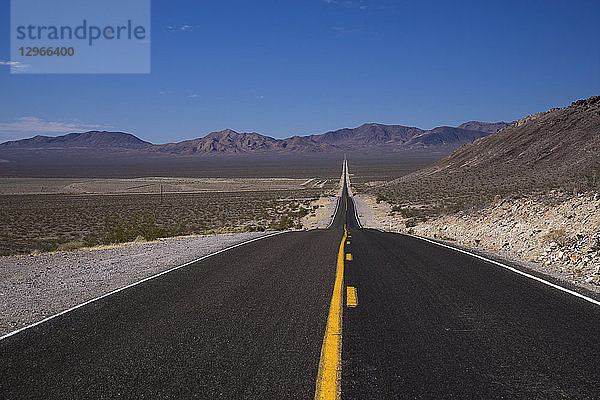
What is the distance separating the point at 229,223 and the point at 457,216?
21543 millimetres

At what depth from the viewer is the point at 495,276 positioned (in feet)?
29.6

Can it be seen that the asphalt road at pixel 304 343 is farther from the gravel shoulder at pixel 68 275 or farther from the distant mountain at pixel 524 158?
the distant mountain at pixel 524 158

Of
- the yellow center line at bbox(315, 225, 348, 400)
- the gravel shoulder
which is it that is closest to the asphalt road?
the yellow center line at bbox(315, 225, 348, 400)

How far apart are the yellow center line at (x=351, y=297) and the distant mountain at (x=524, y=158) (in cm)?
3937

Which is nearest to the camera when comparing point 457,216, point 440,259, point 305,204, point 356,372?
point 356,372

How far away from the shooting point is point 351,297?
280 inches

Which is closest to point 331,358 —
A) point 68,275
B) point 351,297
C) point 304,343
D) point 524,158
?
point 304,343

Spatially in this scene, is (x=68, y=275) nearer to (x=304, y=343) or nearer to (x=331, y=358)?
(x=304, y=343)

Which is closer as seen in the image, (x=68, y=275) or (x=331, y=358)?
(x=331, y=358)

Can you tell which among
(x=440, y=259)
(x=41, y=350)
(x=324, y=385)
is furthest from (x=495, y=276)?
(x=41, y=350)

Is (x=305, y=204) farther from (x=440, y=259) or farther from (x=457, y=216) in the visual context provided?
(x=440, y=259)

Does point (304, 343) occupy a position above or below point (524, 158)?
below

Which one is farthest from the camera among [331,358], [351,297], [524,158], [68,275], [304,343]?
[524,158]

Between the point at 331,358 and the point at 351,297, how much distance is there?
2.63 meters
